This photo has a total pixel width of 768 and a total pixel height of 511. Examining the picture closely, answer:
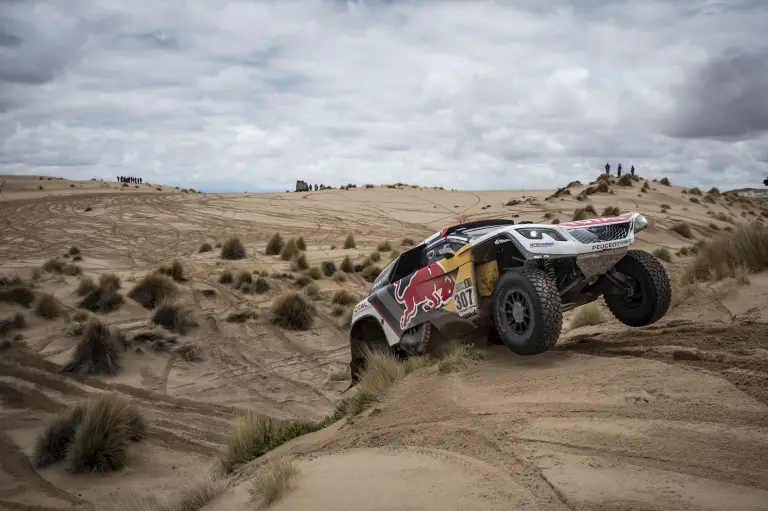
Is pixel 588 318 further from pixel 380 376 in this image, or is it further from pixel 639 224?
pixel 380 376

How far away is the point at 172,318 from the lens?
14586mm

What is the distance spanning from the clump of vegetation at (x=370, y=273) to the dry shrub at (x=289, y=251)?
2928 millimetres

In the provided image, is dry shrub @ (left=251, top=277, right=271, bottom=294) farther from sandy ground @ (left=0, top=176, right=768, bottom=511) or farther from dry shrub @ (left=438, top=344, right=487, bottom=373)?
dry shrub @ (left=438, top=344, right=487, bottom=373)

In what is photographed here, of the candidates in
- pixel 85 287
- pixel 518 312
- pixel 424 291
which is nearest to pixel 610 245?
pixel 518 312

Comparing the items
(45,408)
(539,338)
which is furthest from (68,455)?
(539,338)

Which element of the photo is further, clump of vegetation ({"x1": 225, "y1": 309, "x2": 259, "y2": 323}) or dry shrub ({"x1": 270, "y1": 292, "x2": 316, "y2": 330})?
dry shrub ({"x1": 270, "y1": 292, "x2": 316, "y2": 330})

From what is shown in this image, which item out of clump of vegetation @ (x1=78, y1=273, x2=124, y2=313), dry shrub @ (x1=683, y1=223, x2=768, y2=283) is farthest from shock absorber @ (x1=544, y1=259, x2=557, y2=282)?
clump of vegetation @ (x1=78, y1=273, x2=124, y2=313)

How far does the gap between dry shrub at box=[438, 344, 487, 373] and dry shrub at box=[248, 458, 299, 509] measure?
235cm

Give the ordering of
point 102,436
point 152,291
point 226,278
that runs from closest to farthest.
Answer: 1. point 102,436
2. point 152,291
3. point 226,278

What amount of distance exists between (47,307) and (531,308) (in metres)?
12.1

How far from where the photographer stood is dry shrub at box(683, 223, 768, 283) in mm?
10367

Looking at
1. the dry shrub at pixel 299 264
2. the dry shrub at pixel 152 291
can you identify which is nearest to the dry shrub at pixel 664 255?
the dry shrub at pixel 299 264

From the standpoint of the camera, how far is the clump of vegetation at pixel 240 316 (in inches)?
612

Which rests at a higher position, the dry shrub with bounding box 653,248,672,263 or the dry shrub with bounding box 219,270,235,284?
the dry shrub with bounding box 653,248,672,263
